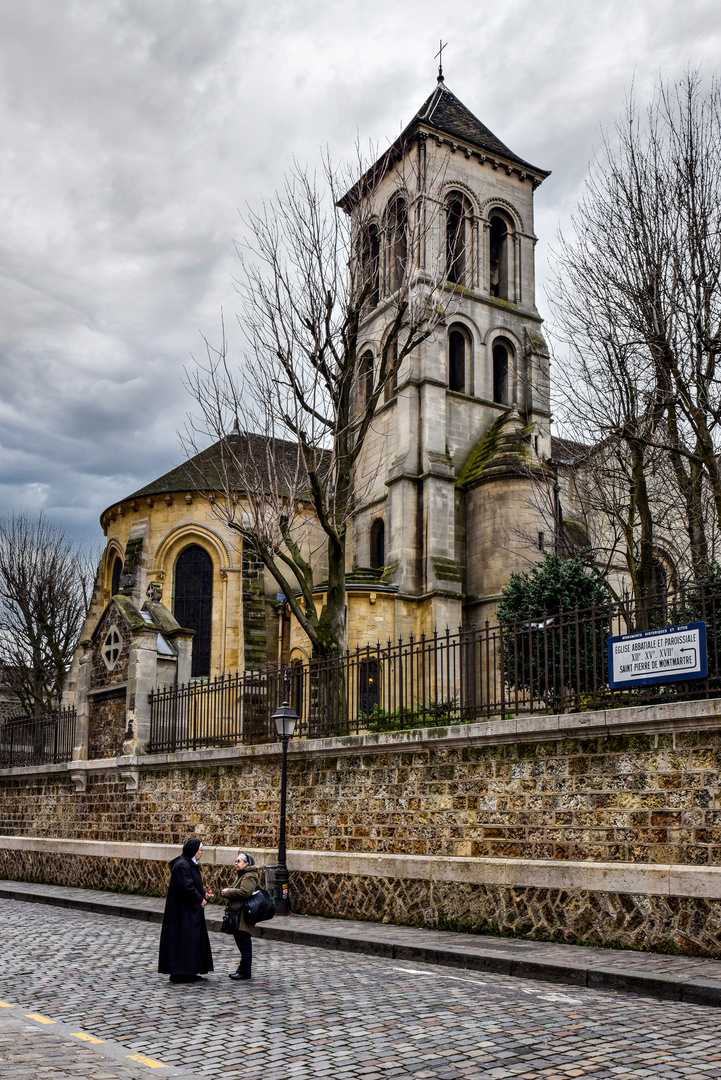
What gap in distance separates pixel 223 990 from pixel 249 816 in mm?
6427

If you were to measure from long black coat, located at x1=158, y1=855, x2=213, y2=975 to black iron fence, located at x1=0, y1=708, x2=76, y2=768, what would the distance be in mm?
11912

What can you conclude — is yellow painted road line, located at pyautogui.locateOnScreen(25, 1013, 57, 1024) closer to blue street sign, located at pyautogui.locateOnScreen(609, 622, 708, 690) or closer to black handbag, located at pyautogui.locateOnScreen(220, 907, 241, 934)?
black handbag, located at pyautogui.locateOnScreen(220, 907, 241, 934)

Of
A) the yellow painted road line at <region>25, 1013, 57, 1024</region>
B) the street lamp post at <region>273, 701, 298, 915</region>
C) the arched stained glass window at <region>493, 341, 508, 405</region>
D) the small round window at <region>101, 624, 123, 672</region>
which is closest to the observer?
the yellow painted road line at <region>25, 1013, 57, 1024</region>

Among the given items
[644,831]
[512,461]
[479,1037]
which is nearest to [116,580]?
[512,461]

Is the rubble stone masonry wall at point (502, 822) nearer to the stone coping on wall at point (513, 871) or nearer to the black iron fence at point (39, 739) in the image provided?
the stone coping on wall at point (513, 871)

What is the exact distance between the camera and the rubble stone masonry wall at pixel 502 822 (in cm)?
860

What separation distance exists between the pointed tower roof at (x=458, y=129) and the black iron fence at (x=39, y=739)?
19.4 m

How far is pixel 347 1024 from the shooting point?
247 inches

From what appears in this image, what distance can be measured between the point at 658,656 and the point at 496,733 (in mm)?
2053

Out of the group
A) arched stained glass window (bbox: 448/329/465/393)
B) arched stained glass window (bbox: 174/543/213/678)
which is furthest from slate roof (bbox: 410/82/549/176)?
arched stained glass window (bbox: 174/543/213/678)

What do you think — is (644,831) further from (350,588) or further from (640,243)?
(350,588)

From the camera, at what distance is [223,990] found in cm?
763

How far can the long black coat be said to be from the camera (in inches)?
312

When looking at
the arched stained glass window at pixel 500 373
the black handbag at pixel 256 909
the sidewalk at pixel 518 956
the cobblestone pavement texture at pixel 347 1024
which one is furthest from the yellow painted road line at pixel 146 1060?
the arched stained glass window at pixel 500 373
